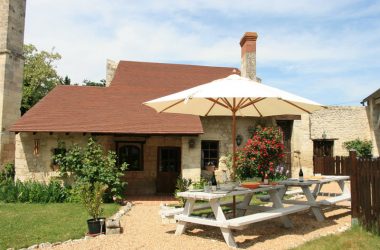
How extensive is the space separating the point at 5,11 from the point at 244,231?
13.0 metres

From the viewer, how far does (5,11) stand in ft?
46.1

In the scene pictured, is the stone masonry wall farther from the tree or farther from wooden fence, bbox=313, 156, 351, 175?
the tree

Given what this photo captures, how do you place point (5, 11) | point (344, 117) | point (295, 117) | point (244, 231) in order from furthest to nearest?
1. point (344, 117)
2. point (295, 117)
3. point (5, 11)
4. point (244, 231)

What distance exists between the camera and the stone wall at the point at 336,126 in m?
18.2

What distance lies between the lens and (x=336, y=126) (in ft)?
61.9

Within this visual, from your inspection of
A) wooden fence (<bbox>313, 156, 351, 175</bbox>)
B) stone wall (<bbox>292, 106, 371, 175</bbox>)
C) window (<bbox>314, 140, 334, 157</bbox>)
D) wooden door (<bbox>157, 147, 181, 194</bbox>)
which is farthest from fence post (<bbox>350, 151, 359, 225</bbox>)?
window (<bbox>314, 140, 334, 157</bbox>)

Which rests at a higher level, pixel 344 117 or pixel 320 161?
pixel 344 117

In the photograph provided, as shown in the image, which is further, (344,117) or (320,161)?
(344,117)

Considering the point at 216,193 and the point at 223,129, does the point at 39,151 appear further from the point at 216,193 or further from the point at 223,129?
the point at 216,193

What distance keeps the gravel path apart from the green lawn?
708 mm

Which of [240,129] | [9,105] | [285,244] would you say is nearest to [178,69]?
[240,129]

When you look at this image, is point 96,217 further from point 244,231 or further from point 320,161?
point 320,161

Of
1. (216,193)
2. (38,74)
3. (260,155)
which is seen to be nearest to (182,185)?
(260,155)

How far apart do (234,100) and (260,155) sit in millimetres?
5620
